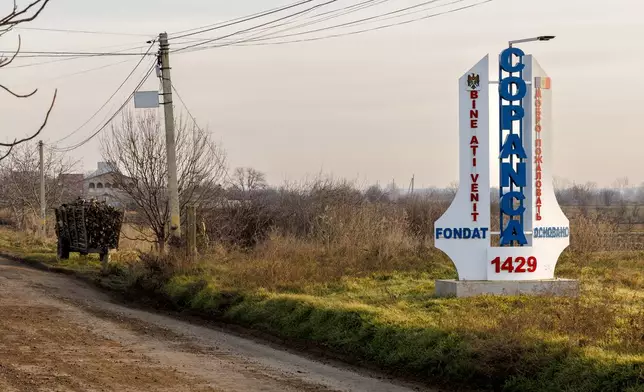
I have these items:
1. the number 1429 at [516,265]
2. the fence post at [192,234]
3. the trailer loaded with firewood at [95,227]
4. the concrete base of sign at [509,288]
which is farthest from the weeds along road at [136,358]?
the trailer loaded with firewood at [95,227]

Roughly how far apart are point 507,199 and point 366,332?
5109 millimetres

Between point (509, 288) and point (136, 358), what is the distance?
25.8 ft

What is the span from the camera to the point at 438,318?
14.0 metres

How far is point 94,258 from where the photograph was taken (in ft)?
109

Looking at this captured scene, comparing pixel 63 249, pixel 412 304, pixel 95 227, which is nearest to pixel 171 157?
pixel 95 227

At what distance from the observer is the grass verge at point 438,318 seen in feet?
34.9

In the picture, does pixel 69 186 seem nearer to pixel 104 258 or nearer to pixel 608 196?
pixel 104 258

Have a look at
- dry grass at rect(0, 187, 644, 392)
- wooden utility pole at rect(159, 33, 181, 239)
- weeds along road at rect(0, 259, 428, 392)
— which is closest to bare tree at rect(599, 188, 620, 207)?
dry grass at rect(0, 187, 644, 392)

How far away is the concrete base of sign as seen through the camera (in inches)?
663

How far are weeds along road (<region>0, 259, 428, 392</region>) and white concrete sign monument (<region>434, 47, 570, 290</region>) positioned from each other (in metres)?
5.14

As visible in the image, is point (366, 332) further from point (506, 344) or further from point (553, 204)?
point (553, 204)

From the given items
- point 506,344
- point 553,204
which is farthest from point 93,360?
point 553,204

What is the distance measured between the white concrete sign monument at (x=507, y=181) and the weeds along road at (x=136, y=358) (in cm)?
514

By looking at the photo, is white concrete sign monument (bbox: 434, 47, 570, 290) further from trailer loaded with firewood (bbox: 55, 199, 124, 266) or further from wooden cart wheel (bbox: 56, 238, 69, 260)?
wooden cart wheel (bbox: 56, 238, 69, 260)
